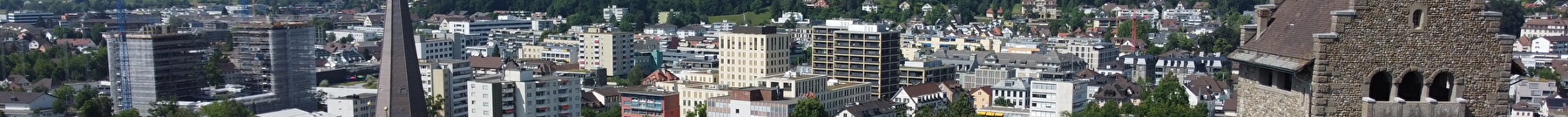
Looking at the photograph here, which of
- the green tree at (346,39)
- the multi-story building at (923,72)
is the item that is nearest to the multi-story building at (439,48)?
the multi-story building at (923,72)

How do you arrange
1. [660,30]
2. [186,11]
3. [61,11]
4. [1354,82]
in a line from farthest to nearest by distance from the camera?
[660,30] → [61,11] → [186,11] → [1354,82]

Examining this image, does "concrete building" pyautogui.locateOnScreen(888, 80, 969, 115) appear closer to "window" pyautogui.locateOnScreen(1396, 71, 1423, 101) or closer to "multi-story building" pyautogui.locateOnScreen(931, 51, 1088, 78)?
"multi-story building" pyautogui.locateOnScreen(931, 51, 1088, 78)

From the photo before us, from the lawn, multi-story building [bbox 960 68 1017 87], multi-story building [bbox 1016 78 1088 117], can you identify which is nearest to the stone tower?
multi-story building [bbox 1016 78 1088 117]

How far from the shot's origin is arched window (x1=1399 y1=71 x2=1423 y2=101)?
563 centimetres

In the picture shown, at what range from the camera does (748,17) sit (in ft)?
212

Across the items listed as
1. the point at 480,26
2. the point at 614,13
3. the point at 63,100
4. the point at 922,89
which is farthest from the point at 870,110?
the point at 614,13

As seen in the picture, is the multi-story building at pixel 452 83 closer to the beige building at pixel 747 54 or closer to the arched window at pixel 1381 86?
the beige building at pixel 747 54

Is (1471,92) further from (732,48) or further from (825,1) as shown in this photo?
(825,1)

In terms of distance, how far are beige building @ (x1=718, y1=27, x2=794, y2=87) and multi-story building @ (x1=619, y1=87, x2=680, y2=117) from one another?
5177 millimetres

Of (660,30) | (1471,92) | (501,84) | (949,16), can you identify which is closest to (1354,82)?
(1471,92)

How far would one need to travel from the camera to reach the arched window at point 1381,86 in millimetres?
5617

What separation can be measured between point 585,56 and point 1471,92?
1623 inches

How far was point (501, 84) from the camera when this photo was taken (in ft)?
91.9

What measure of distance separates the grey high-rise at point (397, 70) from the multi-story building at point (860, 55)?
32.6 metres
